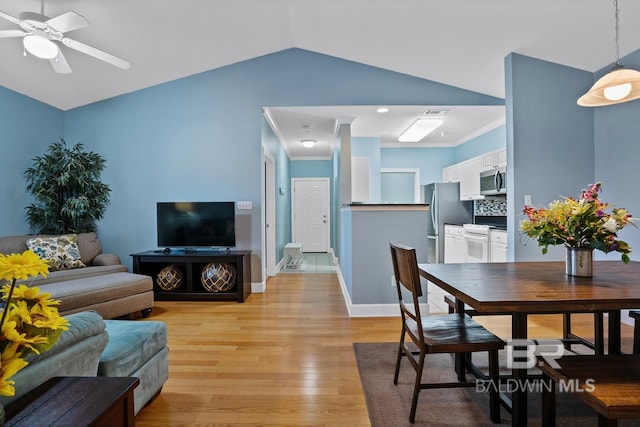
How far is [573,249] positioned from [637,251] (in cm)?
190

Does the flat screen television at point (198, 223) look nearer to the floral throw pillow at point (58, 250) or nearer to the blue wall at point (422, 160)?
the floral throw pillow at point (58, 250)

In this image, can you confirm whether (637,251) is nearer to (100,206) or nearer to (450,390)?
(450,390)

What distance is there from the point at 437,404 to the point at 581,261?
3.70 ft

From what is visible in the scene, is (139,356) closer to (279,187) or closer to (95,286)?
(95,286)

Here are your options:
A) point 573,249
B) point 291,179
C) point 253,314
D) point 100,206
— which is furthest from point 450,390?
point 291,179

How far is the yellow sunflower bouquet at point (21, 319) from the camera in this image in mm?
681

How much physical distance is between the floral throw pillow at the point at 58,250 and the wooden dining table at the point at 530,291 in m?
3.76

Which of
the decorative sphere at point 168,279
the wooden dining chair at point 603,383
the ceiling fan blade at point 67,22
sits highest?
the ceiling fan blade at point 67,22

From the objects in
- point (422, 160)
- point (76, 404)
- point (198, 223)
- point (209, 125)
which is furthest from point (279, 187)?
point (76, 404)

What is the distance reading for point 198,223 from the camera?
4.21 m

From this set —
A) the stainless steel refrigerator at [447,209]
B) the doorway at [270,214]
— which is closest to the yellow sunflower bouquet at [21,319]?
the doorway at [270,214]

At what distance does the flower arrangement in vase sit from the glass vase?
0.05ft

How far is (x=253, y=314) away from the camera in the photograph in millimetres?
3559

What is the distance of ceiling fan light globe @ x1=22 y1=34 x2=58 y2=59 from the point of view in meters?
2.41
